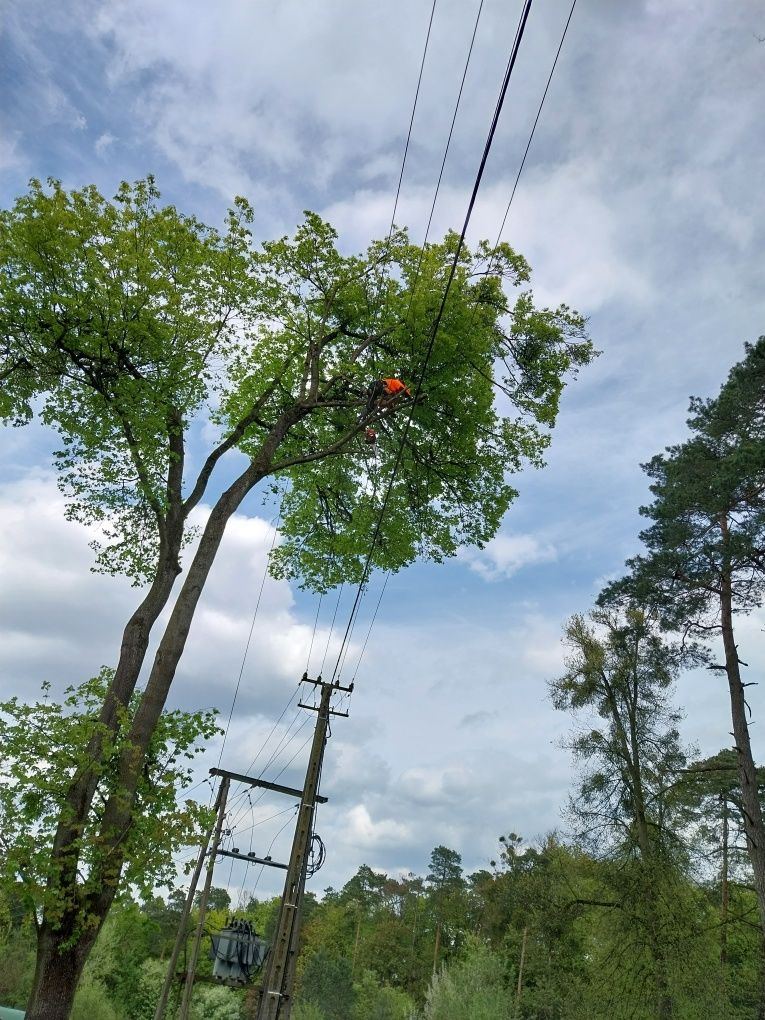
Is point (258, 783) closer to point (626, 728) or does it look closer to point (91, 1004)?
point (626, 728)

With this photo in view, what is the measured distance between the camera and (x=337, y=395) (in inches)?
553

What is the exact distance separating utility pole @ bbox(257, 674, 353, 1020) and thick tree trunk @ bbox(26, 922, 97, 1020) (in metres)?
4.21

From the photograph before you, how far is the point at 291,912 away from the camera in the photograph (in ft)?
41.4

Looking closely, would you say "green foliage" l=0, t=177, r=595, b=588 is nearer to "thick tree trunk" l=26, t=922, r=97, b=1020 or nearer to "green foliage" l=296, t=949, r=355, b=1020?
"thick tree trunk" l=26, t=922, r=97, b=1020

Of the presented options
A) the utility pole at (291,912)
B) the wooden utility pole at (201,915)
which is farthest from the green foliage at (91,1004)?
the utility pole at (291,912)

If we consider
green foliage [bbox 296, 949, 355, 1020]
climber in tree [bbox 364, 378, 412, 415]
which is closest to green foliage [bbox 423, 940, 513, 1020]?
green foliage [bbox 296, 949, 355, 1020]

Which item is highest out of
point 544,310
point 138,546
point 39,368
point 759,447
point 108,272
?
point 544,310

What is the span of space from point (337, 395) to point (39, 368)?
16.4 ft

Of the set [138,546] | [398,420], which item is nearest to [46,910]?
[138,546]

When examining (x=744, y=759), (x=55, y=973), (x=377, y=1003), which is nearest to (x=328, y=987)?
(x=377, y=1003)

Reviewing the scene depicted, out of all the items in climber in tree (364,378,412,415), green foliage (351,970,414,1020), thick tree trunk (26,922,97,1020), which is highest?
climber in tree (364,378,412,415)

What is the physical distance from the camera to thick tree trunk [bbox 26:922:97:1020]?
8.21 m

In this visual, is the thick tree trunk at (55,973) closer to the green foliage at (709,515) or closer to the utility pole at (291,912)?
the utility pole at (291,912)

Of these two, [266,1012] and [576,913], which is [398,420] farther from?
[576,913]
